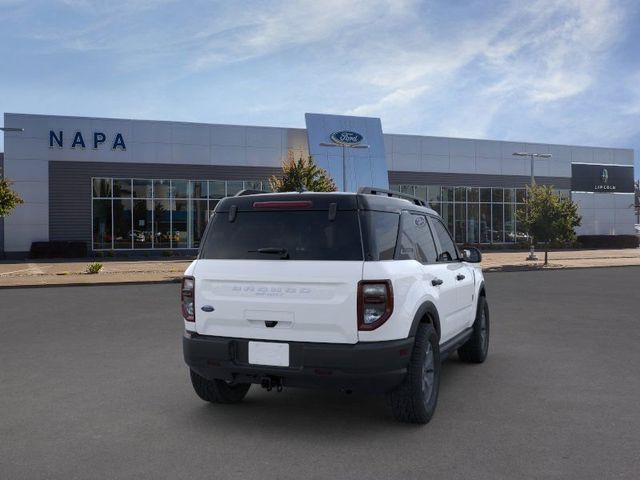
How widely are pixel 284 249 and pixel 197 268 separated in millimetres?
759

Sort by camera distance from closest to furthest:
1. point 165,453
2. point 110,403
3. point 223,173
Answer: point 165,453, point 110,403, point 223,173

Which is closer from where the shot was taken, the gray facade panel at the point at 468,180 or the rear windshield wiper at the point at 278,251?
the rear windshield wiper at the point at 278,251

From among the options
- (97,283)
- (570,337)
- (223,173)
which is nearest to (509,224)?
(223,173)

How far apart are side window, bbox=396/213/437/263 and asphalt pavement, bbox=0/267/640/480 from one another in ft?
4.38

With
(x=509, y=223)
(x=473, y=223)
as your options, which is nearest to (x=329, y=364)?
(x=473, y=223)

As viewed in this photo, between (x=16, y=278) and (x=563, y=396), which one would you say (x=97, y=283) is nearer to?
(x=16, y=278)

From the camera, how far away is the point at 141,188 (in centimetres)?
3369

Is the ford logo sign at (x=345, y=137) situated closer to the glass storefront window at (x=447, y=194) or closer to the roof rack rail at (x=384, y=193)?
the glass storefront window at (x=447, y=194)

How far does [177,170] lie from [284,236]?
30.6m

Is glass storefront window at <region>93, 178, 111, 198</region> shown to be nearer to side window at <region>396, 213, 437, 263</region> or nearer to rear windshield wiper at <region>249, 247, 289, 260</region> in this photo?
side window at <region>396, 213, 437, 263</region>

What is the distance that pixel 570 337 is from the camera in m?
8.98

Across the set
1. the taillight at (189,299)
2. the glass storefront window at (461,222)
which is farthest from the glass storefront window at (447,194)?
the taillight at (189,299)

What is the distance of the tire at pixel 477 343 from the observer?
705 centimetres

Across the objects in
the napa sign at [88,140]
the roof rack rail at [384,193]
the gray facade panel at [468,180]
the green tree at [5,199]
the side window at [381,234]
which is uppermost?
the napa sign at [88,140]
